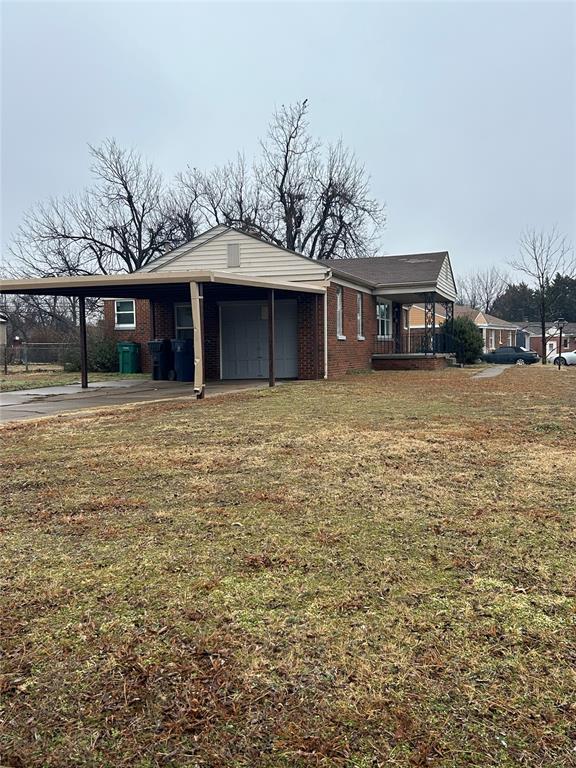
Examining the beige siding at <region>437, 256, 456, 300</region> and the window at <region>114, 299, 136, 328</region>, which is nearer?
the beige siding at <region>437, 256, 456, 300</region>

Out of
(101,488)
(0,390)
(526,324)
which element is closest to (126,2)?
(0,390)

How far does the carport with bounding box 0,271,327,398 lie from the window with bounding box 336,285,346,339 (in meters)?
1.36

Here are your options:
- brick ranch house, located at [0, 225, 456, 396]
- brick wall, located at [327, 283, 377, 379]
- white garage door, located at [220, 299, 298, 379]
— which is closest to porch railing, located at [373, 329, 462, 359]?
brick wall, located at [327, 283, 377, 379]

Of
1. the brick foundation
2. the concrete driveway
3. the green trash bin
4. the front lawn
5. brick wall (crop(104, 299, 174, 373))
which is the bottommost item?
the front lawn

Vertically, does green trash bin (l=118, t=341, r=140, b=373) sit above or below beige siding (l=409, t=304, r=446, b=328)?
below

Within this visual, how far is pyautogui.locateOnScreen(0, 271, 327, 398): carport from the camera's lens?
11.9 meters

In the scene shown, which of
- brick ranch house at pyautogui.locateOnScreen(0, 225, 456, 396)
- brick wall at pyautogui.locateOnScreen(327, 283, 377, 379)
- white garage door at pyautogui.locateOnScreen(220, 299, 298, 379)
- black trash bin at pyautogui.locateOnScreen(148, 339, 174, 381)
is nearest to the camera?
brick ranch house at pyautogui.locateOnScreen(0, 225, 456, 396)

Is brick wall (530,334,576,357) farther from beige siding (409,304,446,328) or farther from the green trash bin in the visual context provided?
the green trash bin

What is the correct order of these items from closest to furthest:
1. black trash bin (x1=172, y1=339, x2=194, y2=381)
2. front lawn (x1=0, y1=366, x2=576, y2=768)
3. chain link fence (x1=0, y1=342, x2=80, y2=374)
→ front lawn (x1=0, y1=366, x2=576, y2=768) < black trash bin (x1=172, y1=339, x2=194, y2=381) < chain link fence (x1=0, y1=342, x2=80, y2=374)

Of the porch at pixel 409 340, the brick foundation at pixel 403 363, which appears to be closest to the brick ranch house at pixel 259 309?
the brick foundation at pixel 403 363

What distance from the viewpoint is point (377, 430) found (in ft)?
24.8

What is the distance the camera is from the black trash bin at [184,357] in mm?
17375

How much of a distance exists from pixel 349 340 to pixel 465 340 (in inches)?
442

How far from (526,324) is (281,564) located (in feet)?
226
